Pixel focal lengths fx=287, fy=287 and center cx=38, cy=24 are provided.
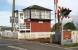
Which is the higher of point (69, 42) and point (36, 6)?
point (36, 6)

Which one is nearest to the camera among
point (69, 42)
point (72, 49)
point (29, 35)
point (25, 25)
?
point (72, 49)

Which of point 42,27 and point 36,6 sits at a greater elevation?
point 36,6

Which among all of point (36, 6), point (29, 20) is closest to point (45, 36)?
point (29, 20)

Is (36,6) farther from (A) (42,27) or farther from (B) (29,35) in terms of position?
(B) (29,35)

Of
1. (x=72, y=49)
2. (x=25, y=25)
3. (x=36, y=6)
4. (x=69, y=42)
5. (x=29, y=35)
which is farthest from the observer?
(x=36, y=6)

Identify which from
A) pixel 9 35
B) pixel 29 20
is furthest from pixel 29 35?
pixel 29 20

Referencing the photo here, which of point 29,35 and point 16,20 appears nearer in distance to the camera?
point 29,35

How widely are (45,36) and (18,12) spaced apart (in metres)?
15.5

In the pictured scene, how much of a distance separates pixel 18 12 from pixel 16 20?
739 centimetres

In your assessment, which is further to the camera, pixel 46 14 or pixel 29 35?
pixel 46 14

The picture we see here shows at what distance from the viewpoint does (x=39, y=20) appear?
2491 inches

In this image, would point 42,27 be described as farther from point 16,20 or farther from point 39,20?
point 16,20

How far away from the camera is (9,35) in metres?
53.3

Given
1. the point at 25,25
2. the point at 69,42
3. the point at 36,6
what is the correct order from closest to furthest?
the point at 69,42
the point at 25,25
the point at 36,6
